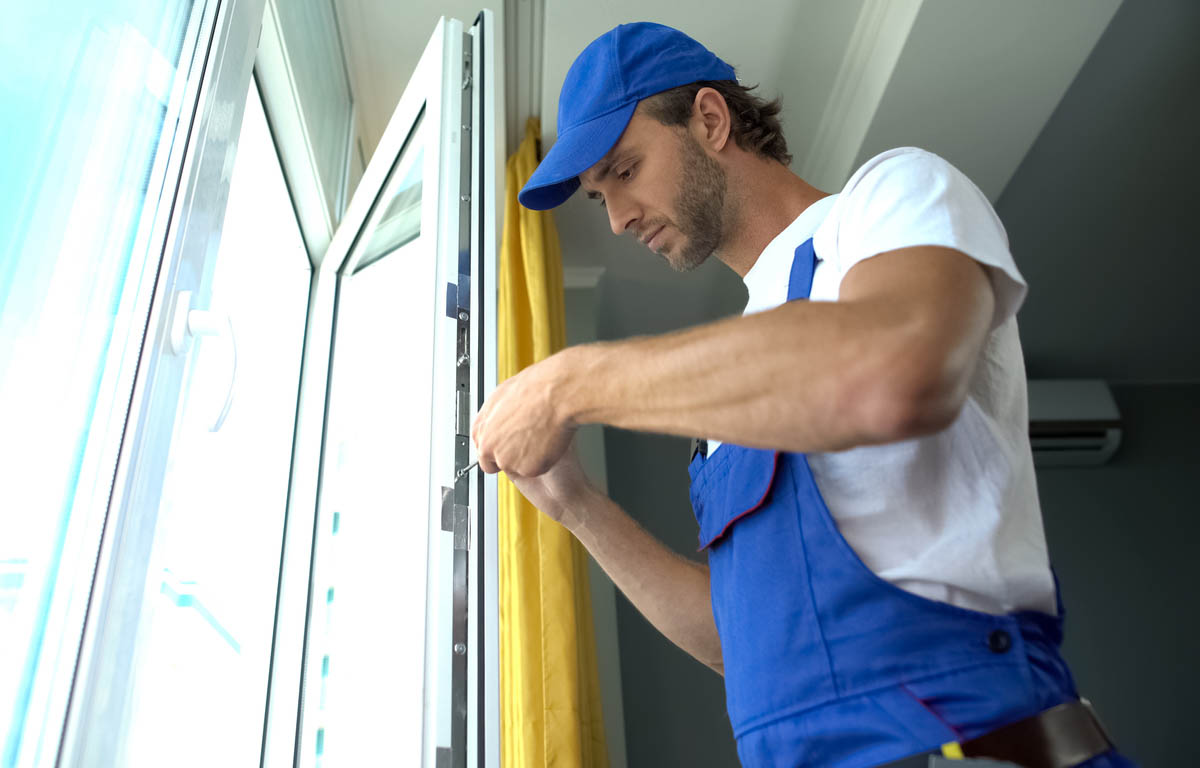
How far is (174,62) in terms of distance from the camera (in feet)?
3.17

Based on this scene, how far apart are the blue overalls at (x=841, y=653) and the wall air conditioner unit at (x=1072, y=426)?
290cm

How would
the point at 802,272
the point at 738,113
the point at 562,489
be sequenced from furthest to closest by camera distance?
the point at 738,113 < the point at 562,489 < the point at 802,272

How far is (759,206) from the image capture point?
3.63ft

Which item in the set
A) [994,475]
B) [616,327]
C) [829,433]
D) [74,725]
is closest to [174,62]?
[74,725]

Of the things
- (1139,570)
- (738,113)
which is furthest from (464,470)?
(1139,570)

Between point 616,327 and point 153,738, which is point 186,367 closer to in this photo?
point 153,738

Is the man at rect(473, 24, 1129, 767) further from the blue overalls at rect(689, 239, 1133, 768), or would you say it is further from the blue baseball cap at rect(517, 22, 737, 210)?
the blue baseball cap at rect(517, 22, 737, 210)

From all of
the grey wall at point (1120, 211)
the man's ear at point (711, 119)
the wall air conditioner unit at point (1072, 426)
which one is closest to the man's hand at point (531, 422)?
the man's ear at point (711, 119)

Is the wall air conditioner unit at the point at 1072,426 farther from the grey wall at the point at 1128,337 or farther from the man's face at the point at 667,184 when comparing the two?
the man's face at the point at 667,184

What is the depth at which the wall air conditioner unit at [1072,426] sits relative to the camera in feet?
11.0

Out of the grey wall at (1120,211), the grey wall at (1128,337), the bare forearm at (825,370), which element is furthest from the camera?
Answer: the grey wall at (1128,337)

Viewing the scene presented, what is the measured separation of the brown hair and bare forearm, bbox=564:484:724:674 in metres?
0.48

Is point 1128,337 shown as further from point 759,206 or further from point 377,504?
point 377,504

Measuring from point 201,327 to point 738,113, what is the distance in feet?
2.32
